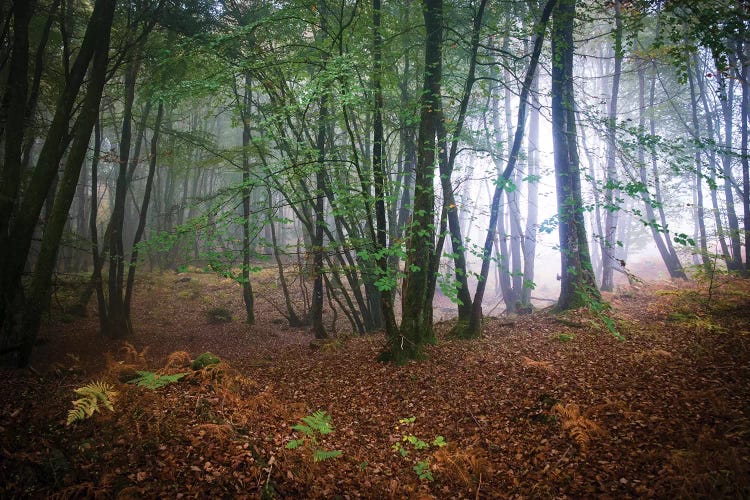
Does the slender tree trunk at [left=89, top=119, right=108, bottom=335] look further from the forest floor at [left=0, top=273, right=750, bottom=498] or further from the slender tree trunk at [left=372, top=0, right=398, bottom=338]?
the slender tree trunk at [left=372, top=0, right=398, bottom=338]

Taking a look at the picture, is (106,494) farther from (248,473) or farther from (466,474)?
(466,474)

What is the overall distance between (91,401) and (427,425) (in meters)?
4.24

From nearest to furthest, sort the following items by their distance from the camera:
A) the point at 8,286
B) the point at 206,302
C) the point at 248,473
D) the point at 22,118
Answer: the point at 248,473, the point at 8,286, the point at 22,118, the point at 206,302

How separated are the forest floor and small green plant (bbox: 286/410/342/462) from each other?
0.04 meters

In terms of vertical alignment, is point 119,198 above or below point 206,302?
above

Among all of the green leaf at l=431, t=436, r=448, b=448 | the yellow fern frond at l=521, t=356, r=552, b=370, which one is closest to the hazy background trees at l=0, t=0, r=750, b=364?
the yellow fern frond at l=521, t=356, r=552, b=370

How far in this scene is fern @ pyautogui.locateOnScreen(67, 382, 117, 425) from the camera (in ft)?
13.7

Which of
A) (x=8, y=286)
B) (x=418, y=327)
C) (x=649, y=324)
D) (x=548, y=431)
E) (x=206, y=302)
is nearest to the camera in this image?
(x=548, y=431)

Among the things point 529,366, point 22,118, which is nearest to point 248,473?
point 529,366

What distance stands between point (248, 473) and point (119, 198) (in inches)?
419

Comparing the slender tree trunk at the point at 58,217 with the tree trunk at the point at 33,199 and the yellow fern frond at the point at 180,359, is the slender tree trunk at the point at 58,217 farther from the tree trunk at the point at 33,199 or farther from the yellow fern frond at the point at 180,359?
the yellow fern frond at the point at 180,359

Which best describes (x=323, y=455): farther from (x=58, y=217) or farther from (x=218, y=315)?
(x=218, y=315)

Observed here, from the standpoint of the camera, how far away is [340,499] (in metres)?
4.04

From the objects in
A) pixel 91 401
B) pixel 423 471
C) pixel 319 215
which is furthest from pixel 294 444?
pixel 319 215
